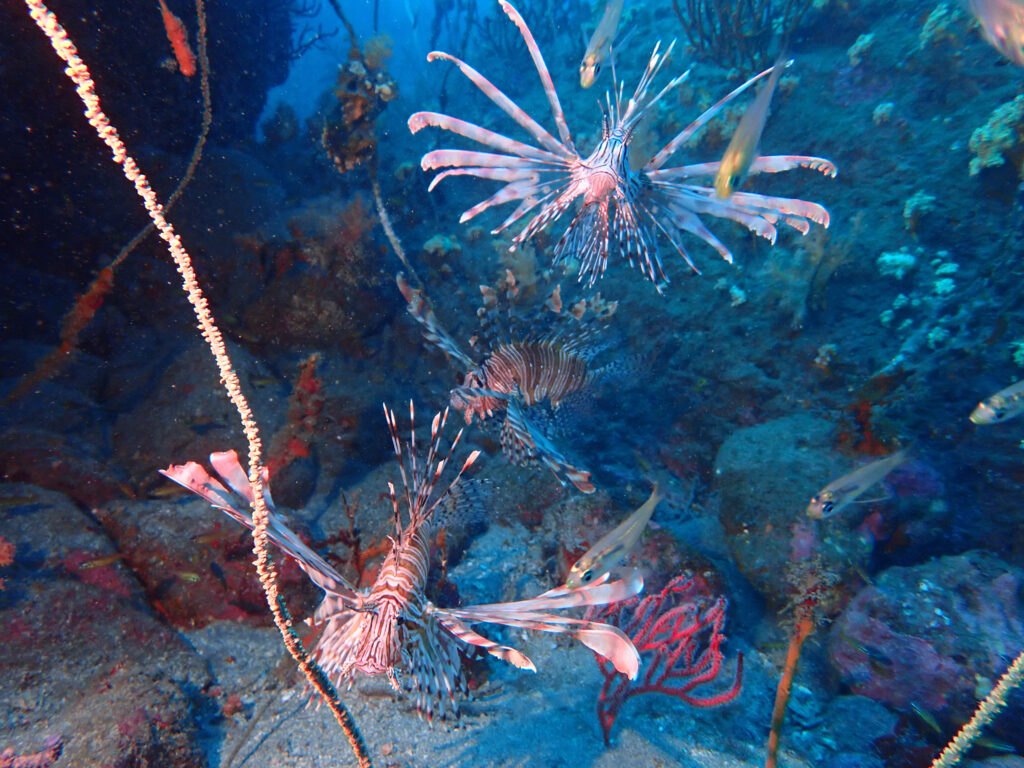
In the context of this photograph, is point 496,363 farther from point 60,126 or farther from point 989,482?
point 60,126

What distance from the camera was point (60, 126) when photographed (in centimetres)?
479

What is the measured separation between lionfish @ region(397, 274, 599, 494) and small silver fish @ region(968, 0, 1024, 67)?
317cm

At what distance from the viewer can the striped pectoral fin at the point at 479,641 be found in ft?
5.50

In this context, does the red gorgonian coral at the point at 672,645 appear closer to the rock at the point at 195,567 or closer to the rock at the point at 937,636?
the rock at the point at 937,636

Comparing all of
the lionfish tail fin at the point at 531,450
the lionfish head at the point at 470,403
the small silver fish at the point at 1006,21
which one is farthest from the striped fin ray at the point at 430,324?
the small silver fish at the point at 1006,21

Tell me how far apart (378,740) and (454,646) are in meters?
0.89

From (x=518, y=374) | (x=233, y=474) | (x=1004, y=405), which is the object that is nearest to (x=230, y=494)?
(x=233, y=474)

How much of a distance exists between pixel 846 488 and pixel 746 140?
244 cm

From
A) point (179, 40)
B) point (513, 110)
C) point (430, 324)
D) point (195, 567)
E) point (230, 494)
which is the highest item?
point (179, 40)

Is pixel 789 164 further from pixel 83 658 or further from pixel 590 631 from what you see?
pixel 83 658

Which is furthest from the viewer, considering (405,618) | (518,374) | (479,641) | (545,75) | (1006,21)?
(518,374)

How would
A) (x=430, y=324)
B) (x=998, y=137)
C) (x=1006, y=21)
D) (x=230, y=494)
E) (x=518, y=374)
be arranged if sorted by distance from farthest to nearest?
(x=998, y=137)
(x=518, y=374)
(x=430, y=324)
(x=1006, y=21)
(x=230, y=494)

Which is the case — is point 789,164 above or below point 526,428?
above

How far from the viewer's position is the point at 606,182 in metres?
3.21
